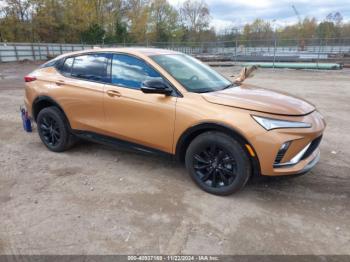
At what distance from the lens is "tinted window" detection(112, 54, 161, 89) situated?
3.54m

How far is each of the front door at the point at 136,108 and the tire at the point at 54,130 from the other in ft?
2.88

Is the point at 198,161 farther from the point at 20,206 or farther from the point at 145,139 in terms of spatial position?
the point at 20,206

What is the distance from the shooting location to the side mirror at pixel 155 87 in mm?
3221

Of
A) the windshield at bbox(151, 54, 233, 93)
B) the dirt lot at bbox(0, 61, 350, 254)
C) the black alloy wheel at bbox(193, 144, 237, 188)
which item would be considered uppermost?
the windshield at bbox(151, 54, 233, 93)

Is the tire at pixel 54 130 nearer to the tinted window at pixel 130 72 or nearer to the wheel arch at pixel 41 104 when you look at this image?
the wheel arch at pixel 41 104

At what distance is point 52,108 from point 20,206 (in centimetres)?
181

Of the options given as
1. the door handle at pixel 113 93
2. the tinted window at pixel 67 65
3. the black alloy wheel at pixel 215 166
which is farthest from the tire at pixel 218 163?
the tinted window at pixel 67 65

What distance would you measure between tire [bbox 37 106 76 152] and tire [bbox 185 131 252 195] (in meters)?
2.11

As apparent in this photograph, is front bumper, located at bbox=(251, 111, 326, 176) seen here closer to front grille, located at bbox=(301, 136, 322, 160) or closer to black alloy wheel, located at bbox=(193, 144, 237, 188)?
front grille, located at bbox=(301, 136, 322, 160)

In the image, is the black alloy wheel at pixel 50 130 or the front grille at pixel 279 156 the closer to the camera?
the front grille at pixel 279 156

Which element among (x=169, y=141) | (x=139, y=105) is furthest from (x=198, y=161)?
(x=139, y=105)

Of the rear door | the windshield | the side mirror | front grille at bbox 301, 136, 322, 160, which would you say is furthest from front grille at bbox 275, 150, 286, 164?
the rear door

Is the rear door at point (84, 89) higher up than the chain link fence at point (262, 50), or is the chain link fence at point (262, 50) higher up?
the chain link fence at point (262, 50)

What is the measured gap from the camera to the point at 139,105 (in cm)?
348
